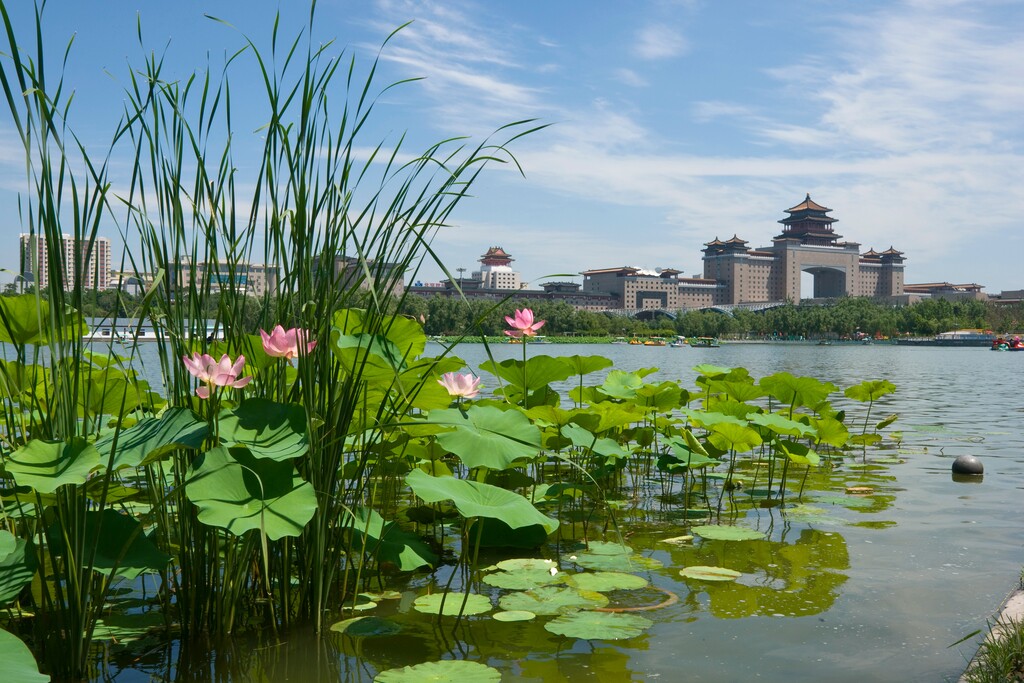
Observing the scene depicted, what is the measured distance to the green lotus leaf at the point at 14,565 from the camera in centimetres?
113

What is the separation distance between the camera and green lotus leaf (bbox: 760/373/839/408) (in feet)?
10.5

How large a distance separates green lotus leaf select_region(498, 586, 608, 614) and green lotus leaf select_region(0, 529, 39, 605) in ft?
2.95

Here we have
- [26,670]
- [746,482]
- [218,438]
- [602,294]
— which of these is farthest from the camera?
[602,294]

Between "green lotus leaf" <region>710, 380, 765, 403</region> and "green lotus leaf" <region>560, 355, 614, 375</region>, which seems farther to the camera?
"green lotus leaf" <region>710, 380, 765, 403</region>

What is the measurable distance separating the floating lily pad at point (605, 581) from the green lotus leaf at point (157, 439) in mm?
957

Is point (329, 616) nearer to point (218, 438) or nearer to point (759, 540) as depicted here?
point (218, 438)

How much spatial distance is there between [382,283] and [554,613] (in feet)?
2.53

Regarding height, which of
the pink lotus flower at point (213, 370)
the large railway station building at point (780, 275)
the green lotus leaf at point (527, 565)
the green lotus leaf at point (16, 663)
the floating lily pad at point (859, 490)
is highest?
the large railway station building at point (780, 275)

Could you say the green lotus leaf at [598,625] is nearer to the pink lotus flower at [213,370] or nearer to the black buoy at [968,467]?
the pink lotus flower at [213,370]

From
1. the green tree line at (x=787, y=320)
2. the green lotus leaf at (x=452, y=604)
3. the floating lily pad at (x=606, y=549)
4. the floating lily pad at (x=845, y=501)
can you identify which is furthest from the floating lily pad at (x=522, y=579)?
the green tree line at (x=787, y=320)

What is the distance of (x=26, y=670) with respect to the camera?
92 centimetres

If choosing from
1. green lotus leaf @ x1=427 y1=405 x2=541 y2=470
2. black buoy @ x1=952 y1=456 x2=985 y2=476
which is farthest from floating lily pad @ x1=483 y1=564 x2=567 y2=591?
black buoy @ x1=952 y1=456 x2=985 y2=476

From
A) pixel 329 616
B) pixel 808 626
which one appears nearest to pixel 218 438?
pixel 329 616

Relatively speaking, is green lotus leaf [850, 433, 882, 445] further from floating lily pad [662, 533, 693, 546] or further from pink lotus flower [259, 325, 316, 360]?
pink lotus flower [259, 325, 316, 360]
